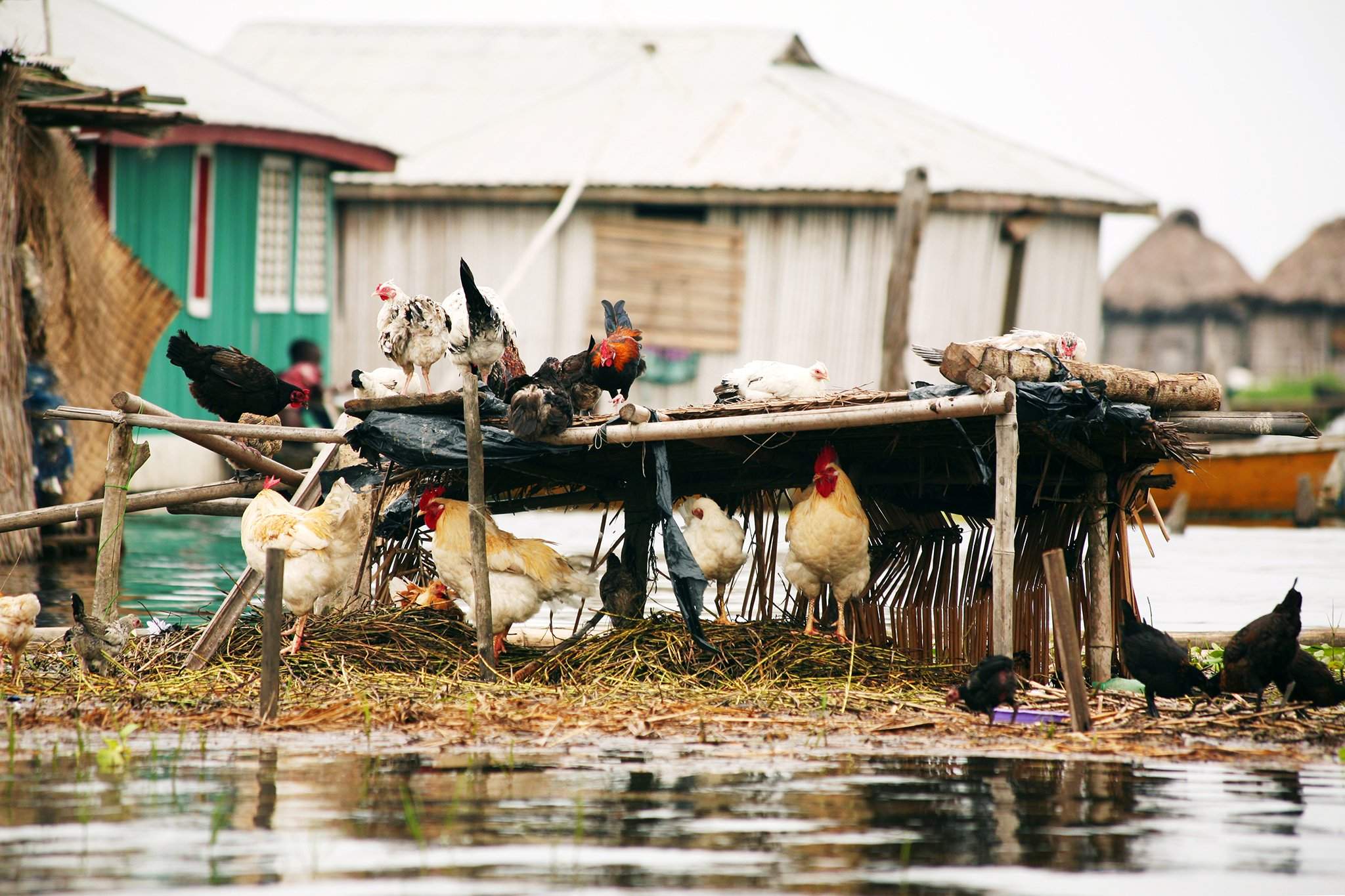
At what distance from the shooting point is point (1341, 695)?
24.6 ft

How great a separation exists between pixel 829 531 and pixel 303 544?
283 centimetres

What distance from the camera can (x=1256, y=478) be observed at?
Result: 21.6 meters

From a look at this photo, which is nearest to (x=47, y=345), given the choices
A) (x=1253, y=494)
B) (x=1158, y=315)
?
(x=1253, y=494)

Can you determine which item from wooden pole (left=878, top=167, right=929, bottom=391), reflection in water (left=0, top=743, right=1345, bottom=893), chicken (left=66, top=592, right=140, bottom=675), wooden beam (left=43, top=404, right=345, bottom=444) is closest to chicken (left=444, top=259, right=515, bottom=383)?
wooden beam (left=43, top=404, right=345, bottom=444)

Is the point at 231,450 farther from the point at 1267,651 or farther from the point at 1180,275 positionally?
the point at 1180,275

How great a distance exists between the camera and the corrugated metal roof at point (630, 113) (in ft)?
70.1

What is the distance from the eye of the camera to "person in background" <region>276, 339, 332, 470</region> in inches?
721

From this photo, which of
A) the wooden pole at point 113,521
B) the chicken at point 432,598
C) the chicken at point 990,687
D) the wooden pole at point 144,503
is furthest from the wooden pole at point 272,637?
the chicken at point 990,687

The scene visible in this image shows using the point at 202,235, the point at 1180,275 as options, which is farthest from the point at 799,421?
the point at 1180,275

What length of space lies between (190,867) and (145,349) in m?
11.3

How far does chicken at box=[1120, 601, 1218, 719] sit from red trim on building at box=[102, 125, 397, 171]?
1303 cm

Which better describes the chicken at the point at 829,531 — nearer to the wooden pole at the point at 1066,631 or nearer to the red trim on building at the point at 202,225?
the wooden pole at the point at 1066,631

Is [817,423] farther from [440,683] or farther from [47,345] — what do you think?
[47,345]

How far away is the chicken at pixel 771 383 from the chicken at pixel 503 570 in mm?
1351
